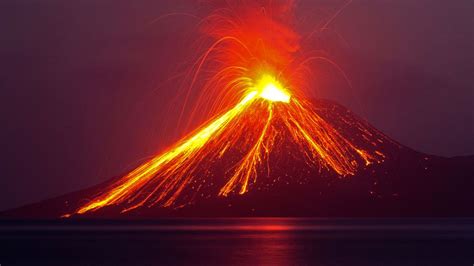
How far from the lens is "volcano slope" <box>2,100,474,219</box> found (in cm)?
14362

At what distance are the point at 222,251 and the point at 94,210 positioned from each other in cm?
11170

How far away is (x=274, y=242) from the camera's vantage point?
221ft

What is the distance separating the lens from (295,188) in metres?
150

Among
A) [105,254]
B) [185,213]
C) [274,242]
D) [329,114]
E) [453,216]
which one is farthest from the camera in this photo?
[453,216]

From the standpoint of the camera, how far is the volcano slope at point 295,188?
143625mm

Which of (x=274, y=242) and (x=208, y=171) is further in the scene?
(x=208, y=171)

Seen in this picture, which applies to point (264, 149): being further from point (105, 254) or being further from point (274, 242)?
point (105, 254)

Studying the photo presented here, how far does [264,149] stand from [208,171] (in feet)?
44.5

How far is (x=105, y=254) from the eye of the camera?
5225 centimetres

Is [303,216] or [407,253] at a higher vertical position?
[303,216]

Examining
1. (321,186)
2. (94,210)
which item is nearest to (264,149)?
(321,186)

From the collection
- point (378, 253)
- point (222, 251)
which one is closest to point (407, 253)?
point (378, 253)

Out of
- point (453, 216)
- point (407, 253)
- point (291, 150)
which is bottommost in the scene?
point (407, 253)

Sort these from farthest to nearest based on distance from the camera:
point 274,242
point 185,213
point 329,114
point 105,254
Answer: point 185,213 < point 329,114 < point 274,242 < point 105,254
